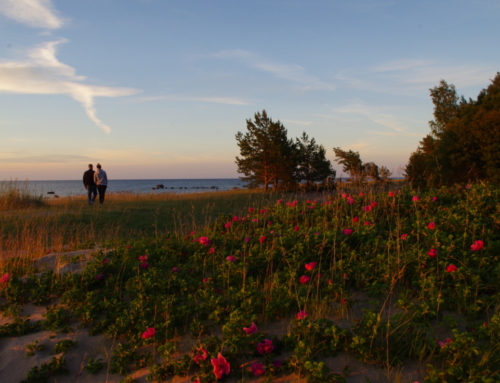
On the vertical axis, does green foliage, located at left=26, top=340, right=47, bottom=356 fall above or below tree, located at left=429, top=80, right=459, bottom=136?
below

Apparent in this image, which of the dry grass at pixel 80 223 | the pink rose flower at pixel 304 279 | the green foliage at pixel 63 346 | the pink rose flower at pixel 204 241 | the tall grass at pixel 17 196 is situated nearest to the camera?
the green foliage at pixel 63 346

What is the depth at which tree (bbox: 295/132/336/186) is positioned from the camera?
96.0ft

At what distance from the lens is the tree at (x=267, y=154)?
1069 inches

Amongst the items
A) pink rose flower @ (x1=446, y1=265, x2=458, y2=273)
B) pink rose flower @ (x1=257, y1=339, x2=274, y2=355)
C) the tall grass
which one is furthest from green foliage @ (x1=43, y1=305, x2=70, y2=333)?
the tall grass

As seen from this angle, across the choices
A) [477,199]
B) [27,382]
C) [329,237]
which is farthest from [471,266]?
[27,382]

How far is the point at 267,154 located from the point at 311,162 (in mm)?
3967

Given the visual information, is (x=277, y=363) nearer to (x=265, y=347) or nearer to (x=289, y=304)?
(x=265, y=347)

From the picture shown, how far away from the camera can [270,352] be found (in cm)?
291

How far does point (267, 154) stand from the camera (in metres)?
27.7

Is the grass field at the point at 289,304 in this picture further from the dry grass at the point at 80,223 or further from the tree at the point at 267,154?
the tree at the point at 267,154

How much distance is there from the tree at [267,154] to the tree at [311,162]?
0.87m

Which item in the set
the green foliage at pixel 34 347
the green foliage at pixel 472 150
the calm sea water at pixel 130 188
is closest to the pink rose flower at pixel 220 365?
the green foliage at pixel 34 347

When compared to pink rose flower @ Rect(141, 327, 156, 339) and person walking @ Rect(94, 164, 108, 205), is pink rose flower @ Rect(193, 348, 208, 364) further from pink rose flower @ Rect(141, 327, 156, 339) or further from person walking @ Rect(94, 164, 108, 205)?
person walking @ Rect(94, 164, 108, 205)

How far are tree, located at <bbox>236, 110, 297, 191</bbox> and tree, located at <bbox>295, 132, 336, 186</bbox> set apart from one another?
2.86 ft
